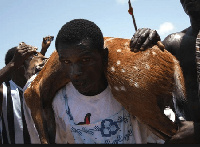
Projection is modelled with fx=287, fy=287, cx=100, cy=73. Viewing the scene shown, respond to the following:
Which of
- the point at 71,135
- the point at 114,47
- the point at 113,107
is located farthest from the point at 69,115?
the point at 114,47

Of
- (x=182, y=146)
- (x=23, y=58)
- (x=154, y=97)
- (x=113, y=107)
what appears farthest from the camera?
(x=23, y=58)

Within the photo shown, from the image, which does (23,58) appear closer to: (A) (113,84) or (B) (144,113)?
(A) (113,84)

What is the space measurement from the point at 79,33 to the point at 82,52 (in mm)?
122

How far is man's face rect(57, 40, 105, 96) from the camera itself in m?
1.64

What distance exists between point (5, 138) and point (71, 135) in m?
1.43

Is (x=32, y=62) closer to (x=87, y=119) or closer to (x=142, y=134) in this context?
(x=87, y=119)

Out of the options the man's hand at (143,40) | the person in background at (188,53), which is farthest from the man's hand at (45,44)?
the man's hand at (143,40)

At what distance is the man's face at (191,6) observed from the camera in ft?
6.94

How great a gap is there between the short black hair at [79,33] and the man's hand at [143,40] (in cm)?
20

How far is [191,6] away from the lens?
2.14 m

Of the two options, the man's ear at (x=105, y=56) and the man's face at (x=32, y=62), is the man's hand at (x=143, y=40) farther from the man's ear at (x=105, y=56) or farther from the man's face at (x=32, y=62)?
the man's face at (x=32, y=62)

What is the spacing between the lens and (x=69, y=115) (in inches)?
75.0

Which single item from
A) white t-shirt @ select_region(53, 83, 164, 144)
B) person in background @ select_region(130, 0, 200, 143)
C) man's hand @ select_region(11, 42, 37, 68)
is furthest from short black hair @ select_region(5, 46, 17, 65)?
person in background @ select_region(130, 0, 200, 143)

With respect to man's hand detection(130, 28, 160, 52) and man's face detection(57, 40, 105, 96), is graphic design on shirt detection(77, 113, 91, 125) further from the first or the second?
man's hand detection(130, 28, 160, 52)
